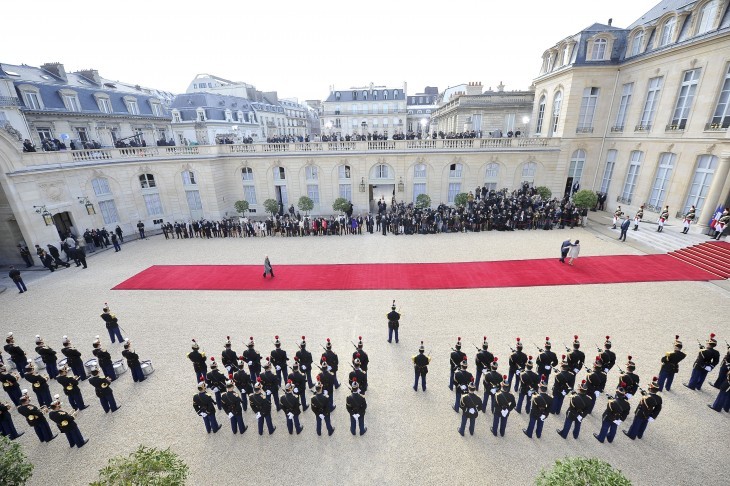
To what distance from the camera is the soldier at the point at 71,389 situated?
8.37 metres

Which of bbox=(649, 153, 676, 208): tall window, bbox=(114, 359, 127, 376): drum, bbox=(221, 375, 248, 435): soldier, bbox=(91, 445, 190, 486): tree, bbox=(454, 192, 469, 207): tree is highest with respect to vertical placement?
bbox=(649, 153, 676, 208): tall window

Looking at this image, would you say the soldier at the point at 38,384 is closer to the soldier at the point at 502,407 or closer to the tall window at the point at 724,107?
the soldier at the point at 502,407

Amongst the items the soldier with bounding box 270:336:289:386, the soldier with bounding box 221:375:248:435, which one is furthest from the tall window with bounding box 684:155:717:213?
the soldier with bounding box 221:375:248:435

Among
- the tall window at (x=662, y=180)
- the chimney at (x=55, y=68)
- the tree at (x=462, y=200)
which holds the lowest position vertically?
the tree at (x=462, y=200)

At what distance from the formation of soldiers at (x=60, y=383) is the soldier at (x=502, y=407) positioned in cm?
1006

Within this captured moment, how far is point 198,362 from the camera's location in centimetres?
946

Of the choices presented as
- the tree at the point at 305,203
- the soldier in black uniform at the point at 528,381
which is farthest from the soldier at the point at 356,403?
the tree at the point at 305,203

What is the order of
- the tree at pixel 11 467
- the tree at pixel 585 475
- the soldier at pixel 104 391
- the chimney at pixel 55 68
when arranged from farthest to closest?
the chimney at pixel 55 68 → the soldier at pixel 104 391 → the tree at pixel 11 467 → the tree at pixel 585 475

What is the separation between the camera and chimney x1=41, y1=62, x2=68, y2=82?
31.9m

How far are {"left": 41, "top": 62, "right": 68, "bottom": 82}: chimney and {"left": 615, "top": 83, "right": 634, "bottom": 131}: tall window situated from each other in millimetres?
52868

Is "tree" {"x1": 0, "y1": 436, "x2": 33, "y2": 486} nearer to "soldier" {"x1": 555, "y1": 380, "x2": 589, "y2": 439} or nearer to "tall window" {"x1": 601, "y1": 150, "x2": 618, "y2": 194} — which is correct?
"soldier" {"x1": 555, "y1": 380, "x2": 589, "y2": 439}

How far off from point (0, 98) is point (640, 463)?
4177 cm

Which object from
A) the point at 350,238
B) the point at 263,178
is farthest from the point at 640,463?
the point at 263,178

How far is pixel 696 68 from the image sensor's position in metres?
19.5
